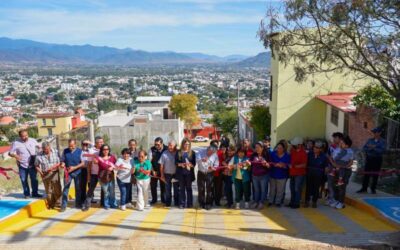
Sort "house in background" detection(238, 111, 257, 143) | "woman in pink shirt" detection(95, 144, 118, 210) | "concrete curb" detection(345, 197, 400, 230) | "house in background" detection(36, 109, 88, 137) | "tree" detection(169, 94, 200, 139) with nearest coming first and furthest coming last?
"concrete curb" detection(345, 197, 400, 230)
"woman in pink shirt" detection(95, 144, 118, 210)
"house in background" detection(238, 111, 257, 143)
"tree" detection(169, 94, 200, 139)
"house in background" detection(36, 109, 88, 137)

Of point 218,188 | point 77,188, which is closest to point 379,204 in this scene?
point 218,188

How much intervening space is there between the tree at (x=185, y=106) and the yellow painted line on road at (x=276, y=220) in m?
38.2

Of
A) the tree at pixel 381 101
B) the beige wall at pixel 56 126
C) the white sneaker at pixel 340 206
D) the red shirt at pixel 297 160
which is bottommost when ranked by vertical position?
the beige wall at pixel 56 126

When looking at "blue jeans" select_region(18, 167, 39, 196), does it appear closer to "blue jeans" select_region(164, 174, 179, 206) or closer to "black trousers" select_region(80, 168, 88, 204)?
"black trousers" select_region(80, 168, 88, 204)

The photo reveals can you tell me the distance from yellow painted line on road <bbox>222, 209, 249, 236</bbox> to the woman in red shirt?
1.25 metres

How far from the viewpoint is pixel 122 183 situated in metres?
9.00

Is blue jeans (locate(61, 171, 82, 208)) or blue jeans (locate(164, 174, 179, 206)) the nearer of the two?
blue jeans (locate(61, 171, 82, 208))

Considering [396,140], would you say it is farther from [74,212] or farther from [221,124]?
[221,124]

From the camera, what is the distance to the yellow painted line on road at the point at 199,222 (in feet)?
23.2

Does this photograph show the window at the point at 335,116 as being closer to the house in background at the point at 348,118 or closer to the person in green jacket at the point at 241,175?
the house in background at the point at 348,118

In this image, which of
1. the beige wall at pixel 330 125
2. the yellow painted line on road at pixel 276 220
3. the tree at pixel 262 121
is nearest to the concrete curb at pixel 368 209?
the yellow painted line on road at pixel 276 220

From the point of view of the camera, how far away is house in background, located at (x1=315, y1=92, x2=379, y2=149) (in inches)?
639

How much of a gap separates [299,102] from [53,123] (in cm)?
3987

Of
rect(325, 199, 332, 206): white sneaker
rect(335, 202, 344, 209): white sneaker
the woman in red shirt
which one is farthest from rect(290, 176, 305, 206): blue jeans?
rect(335, 202, 344, 209): white sneaker
